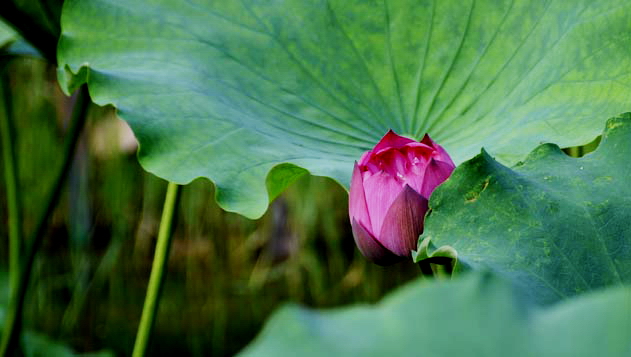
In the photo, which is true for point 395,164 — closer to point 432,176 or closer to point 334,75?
point 432,176

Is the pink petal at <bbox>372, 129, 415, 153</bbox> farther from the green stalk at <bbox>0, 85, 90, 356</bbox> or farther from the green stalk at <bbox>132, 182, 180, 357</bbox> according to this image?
the green stalk at <bbox>0, 85, 90, 356</bbox>

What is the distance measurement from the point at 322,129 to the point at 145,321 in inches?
14.7

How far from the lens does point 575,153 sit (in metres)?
1.22

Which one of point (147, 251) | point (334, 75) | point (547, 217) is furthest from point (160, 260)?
point (147, 251)

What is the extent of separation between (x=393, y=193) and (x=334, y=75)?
1.00 ft

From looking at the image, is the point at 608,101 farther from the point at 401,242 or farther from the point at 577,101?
the point at 401,242

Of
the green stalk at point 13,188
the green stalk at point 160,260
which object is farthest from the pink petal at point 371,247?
the green stalk at point 13,188

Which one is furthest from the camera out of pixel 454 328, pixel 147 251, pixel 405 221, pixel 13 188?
pixel 147 251

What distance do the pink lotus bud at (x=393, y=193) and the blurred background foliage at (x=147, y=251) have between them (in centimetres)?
213

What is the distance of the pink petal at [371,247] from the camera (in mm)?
904

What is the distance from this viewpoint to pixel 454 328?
1.24ft

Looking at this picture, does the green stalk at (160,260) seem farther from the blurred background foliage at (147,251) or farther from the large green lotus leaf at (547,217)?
the blurred background foliage at (147,251)

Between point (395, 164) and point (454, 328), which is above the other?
point (395, 164)

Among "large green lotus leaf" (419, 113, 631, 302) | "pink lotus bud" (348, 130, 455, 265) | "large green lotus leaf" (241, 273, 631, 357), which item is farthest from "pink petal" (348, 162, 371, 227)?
"large green lotus leaf" (241, 273, 631, 357)
